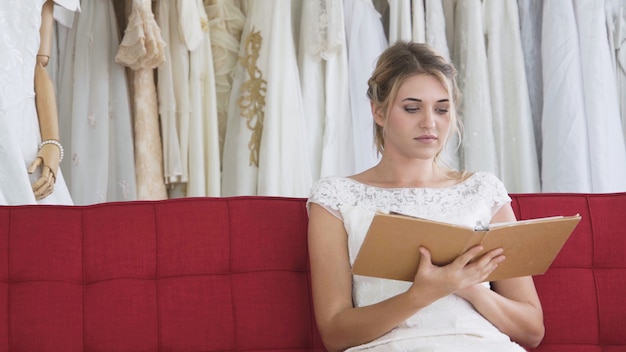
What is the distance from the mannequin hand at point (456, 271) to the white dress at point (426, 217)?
17 cm

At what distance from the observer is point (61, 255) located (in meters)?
2.21

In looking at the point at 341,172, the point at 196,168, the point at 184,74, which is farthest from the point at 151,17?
the point at 341,172

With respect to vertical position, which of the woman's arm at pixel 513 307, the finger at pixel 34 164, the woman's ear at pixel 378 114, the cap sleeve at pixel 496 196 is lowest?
the woman's arm at pixel 513 307

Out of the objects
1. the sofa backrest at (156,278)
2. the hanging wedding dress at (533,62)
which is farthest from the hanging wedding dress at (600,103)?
the sofa backrest at (156,278)

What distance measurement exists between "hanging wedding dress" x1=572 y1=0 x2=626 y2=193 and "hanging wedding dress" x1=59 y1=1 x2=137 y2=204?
1.61 m

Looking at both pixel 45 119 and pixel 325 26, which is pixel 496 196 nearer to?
pixel 45 119

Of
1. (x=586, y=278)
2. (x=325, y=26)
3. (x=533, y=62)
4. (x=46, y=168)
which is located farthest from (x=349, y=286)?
(x=533, y=62)

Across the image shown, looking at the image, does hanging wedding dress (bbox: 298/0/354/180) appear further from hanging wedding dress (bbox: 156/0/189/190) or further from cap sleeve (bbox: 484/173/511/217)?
cap sleeve (bbox: 484/173/511/217)

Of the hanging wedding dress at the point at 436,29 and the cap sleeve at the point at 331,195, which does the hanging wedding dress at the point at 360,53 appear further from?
the cap sleeve at the point at 331,195

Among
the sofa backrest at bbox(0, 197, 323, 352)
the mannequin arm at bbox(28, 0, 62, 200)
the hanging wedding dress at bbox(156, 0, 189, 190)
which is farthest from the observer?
the hanging wedding dress at bbox(156, 0, 189, 190)

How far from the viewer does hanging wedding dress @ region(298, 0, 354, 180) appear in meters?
3.58

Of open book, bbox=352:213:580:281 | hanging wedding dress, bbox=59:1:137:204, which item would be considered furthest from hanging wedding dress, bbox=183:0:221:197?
open book, bbox=352:213:580:281

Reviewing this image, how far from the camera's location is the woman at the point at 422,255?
197 centimetres

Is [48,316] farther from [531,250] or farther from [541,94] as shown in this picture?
[541,94]
